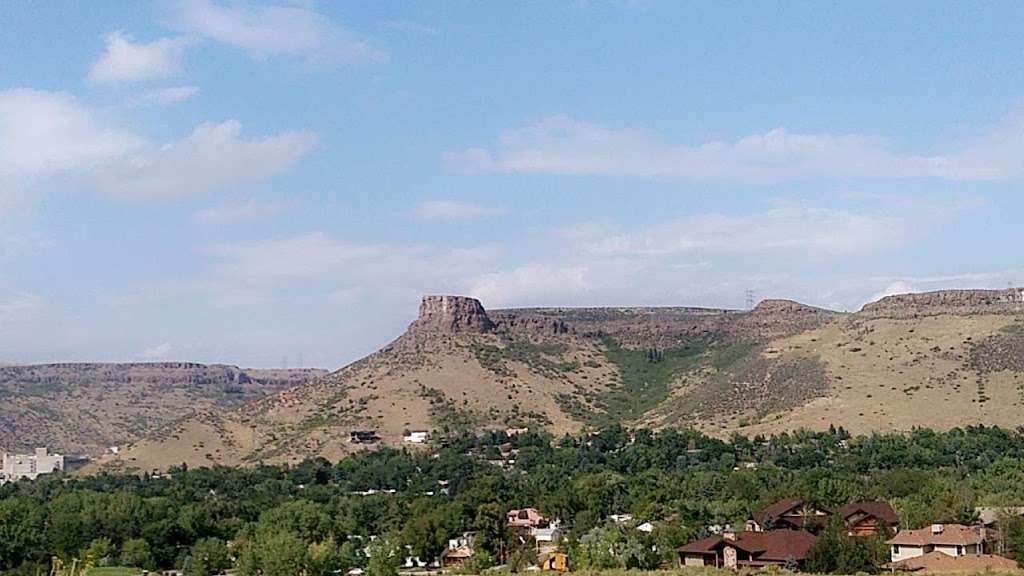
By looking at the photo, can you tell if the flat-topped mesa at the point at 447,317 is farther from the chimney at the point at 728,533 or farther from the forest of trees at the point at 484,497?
the chimney at the point at 728,533

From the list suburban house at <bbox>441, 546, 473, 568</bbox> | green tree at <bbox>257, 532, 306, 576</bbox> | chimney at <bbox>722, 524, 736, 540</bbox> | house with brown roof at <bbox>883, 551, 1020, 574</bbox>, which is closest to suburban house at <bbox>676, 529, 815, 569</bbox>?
chimney at <bbox>722, 524, 736, 540</bbox>

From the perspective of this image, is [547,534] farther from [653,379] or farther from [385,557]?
[653,379]

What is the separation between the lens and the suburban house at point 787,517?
71188mm

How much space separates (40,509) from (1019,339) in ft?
315

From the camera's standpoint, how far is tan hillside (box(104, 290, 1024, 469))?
420 feet

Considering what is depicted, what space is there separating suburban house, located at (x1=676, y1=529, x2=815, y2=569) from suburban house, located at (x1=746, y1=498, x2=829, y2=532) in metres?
7.70

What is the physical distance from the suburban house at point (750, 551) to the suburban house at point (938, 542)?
13.2ft

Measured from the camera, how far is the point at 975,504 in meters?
74.4

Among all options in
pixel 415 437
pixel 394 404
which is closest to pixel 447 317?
pixel 394 404

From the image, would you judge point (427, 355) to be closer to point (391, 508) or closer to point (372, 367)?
point (372, 367)

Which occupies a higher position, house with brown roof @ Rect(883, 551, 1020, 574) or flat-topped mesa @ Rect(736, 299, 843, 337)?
flat-topped mesa @ Rect(736, 299, 843, 337)

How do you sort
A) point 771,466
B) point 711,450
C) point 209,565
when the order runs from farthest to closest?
1. point 711,450
2. point 771,466
3. point 209,565

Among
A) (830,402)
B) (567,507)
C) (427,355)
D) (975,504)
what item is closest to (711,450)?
(830,402)

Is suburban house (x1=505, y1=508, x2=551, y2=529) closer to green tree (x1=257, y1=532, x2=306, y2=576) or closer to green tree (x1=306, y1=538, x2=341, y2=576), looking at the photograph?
green tree (x1=306, y1=538, x2=341, y2=576)
